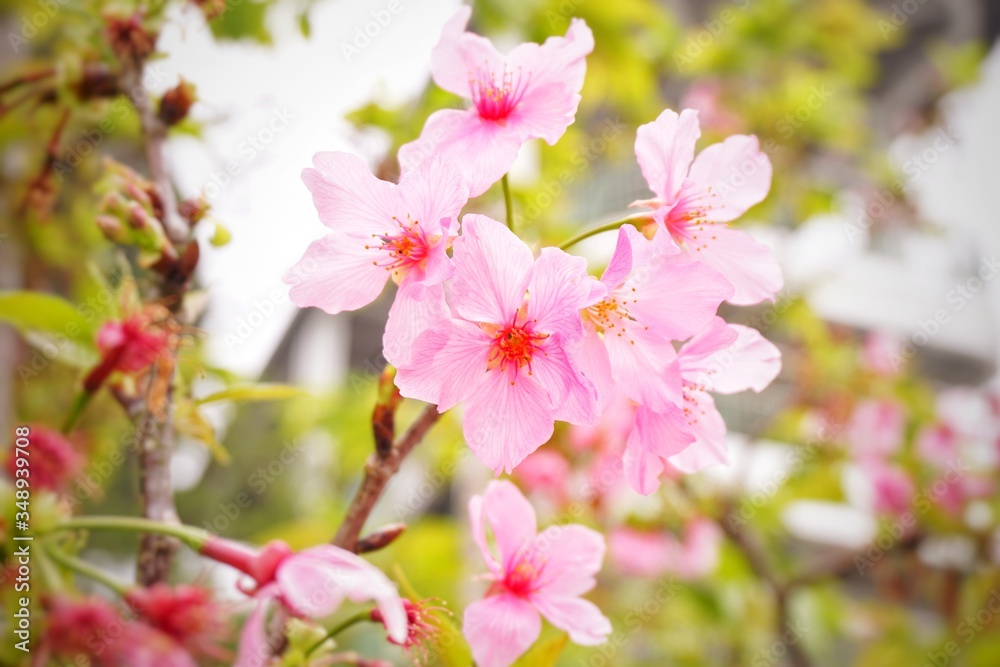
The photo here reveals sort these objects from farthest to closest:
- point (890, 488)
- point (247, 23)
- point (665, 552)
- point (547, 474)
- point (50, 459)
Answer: point (665, 552) < point (890, 488) < point (547, 474) < point (247, 23) < point (50, 459)

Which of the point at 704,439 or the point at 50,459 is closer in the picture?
the point at 704,439

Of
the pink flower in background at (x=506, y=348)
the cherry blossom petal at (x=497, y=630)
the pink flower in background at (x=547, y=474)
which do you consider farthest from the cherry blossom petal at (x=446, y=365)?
the pink flower in background at (x=547, y=474)

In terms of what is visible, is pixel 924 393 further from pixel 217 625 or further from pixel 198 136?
pixel 217 625

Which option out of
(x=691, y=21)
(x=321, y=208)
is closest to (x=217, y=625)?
(x=321, y=208)

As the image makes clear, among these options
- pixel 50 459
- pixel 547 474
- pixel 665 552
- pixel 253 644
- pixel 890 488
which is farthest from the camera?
pixel 665 552

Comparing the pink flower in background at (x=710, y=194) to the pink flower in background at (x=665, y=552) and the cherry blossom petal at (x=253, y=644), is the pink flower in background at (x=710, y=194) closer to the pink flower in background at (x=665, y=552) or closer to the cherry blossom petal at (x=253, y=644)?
the cherry blossom petal at (x=253, y=644)

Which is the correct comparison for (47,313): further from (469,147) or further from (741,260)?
(741,260)

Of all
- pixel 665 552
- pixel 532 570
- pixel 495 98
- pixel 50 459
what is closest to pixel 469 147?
pixel 495 98

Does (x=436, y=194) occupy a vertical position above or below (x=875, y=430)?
above
